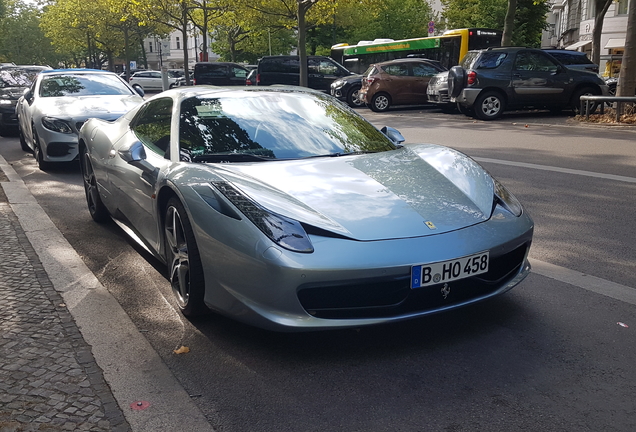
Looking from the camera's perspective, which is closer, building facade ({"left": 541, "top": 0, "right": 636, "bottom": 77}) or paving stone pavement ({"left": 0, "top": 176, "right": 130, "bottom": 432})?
paving stone pavement ({"left": 0, "top": 176, "right": 130, "bottom": 432})

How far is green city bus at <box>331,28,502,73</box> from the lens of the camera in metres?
25.7

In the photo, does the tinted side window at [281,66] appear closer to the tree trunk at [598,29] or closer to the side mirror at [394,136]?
the tree trunk at [598,29]

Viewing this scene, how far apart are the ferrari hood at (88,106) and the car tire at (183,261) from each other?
547 centimetres

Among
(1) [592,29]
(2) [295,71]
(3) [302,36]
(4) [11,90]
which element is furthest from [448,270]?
(1) [592,29]

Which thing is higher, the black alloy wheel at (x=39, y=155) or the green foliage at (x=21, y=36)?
the green foliage at (x=21, y=36)

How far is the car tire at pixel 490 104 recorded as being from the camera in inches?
640

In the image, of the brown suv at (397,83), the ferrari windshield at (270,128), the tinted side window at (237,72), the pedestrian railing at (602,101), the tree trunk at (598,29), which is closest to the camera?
the ferrari windshield at (270,128)

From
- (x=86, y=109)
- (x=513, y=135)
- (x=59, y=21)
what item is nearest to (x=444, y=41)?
(x=513, y=135)

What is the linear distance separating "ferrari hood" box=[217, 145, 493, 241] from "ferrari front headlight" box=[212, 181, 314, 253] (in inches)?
1.7

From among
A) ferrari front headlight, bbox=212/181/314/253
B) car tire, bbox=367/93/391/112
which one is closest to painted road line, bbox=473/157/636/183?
ferrari front headlight, bbox=212/181/314/253

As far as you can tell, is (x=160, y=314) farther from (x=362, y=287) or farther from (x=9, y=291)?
(x=362, y=287)

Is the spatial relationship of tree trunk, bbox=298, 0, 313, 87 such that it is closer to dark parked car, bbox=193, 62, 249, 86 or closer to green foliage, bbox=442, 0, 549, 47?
dark parked car, bbox=193, 62, 249, 86

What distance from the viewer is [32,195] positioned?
7629 mm

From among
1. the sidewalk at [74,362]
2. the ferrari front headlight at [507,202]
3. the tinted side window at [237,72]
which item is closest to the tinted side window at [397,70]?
the tinted side window at [237,72]
